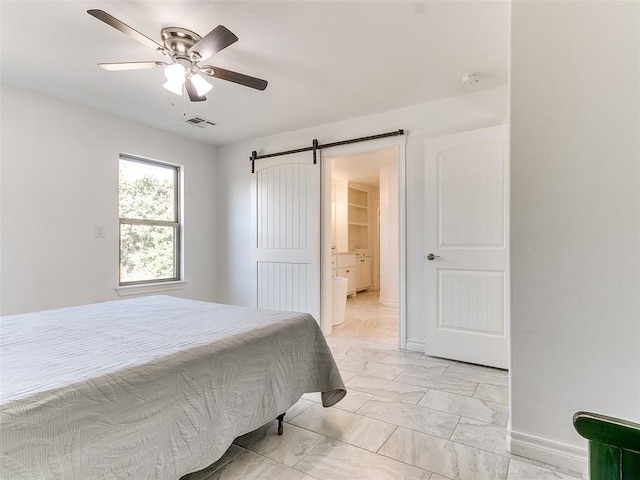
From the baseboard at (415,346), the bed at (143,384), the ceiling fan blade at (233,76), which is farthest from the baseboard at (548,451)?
the ceiling fan blade at (233,76)

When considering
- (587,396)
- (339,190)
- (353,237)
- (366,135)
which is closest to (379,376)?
(587,396)

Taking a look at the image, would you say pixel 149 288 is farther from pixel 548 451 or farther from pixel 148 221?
pixel 548 451

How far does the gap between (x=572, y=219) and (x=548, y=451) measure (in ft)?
3.70

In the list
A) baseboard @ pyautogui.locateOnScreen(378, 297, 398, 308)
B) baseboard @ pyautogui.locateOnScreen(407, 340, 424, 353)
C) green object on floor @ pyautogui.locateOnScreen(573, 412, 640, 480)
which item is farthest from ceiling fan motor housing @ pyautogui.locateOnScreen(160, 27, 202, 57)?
baseboard @ pyautogui.locateOnScreen(378, 297, 398, 308)

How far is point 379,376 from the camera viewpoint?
2.69 m

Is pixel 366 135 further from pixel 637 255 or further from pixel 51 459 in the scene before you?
pixel 51 459

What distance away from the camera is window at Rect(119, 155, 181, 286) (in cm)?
372

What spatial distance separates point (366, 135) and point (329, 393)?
8.66 ft

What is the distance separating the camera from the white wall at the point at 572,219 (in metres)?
1.46

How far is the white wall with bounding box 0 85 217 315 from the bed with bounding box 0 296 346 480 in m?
1.42

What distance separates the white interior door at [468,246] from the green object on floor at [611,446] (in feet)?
7.79

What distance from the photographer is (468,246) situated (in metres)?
2.97

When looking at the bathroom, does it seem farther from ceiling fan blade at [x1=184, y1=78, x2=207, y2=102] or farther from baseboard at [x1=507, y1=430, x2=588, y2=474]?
ceiling fan blade at [x1=184, y1=78, x2=207, y2=102]

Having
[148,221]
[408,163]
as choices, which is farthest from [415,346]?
[148,221]
